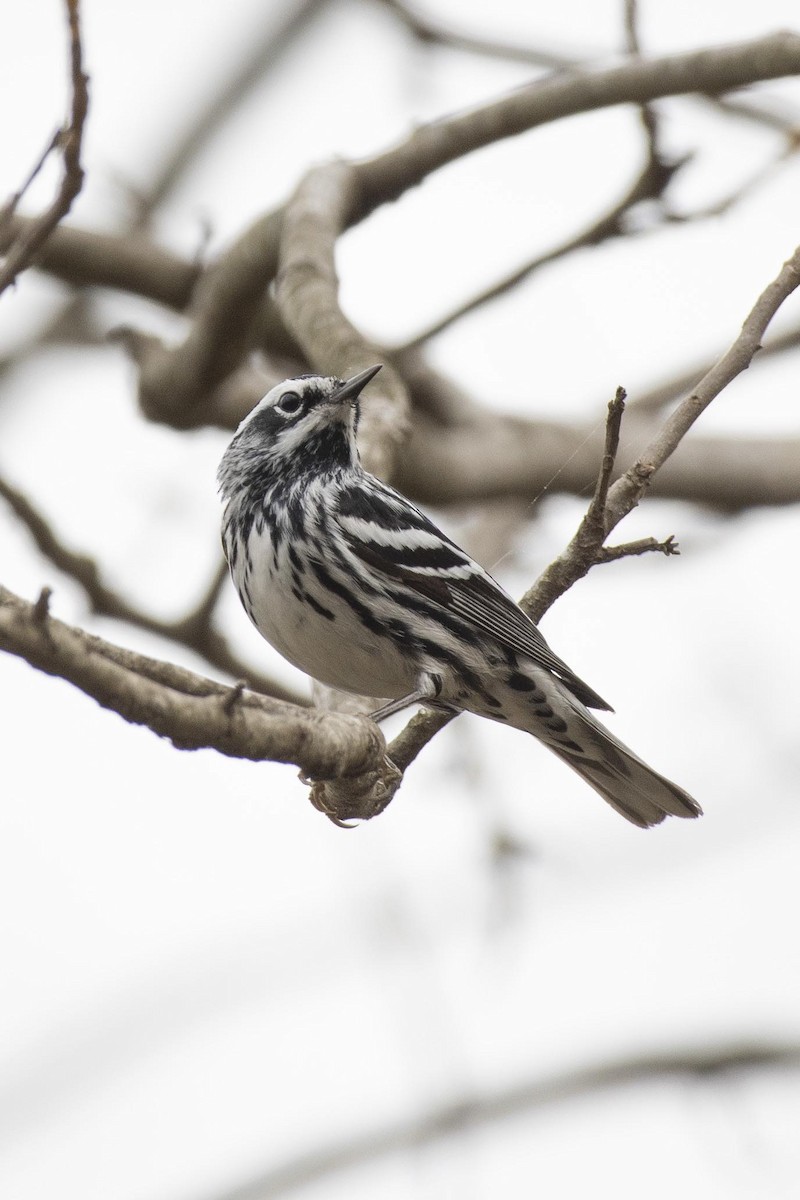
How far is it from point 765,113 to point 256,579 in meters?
4.18

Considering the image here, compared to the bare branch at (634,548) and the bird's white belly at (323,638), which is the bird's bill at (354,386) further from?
the bare branch at (634,548)

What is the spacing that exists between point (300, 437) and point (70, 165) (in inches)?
81.4

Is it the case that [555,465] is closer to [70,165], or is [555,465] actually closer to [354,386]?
[354,386]

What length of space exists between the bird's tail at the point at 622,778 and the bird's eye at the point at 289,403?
164 centimetres

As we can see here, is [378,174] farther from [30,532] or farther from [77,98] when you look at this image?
[77,98]

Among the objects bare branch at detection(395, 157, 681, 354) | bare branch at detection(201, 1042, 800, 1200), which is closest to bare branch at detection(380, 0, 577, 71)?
bare branch at detection(395, 157, 681, 354)

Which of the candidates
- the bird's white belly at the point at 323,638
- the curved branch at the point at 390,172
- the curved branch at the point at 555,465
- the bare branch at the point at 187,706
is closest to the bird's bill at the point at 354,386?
the curved branch at the point at 390,172

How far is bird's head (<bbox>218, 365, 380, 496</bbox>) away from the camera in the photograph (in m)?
5.33

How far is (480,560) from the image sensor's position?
6.83 m

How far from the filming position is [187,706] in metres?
2.62

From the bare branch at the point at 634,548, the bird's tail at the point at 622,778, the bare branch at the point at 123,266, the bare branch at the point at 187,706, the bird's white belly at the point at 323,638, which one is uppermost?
the bare branch at the point at 123,266

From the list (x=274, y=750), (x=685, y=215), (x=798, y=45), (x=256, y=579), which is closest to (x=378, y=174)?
(x=685, y=215)

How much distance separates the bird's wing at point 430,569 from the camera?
4906 mm

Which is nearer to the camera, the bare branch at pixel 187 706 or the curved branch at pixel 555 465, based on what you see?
the bare branch at pixel 187 706
